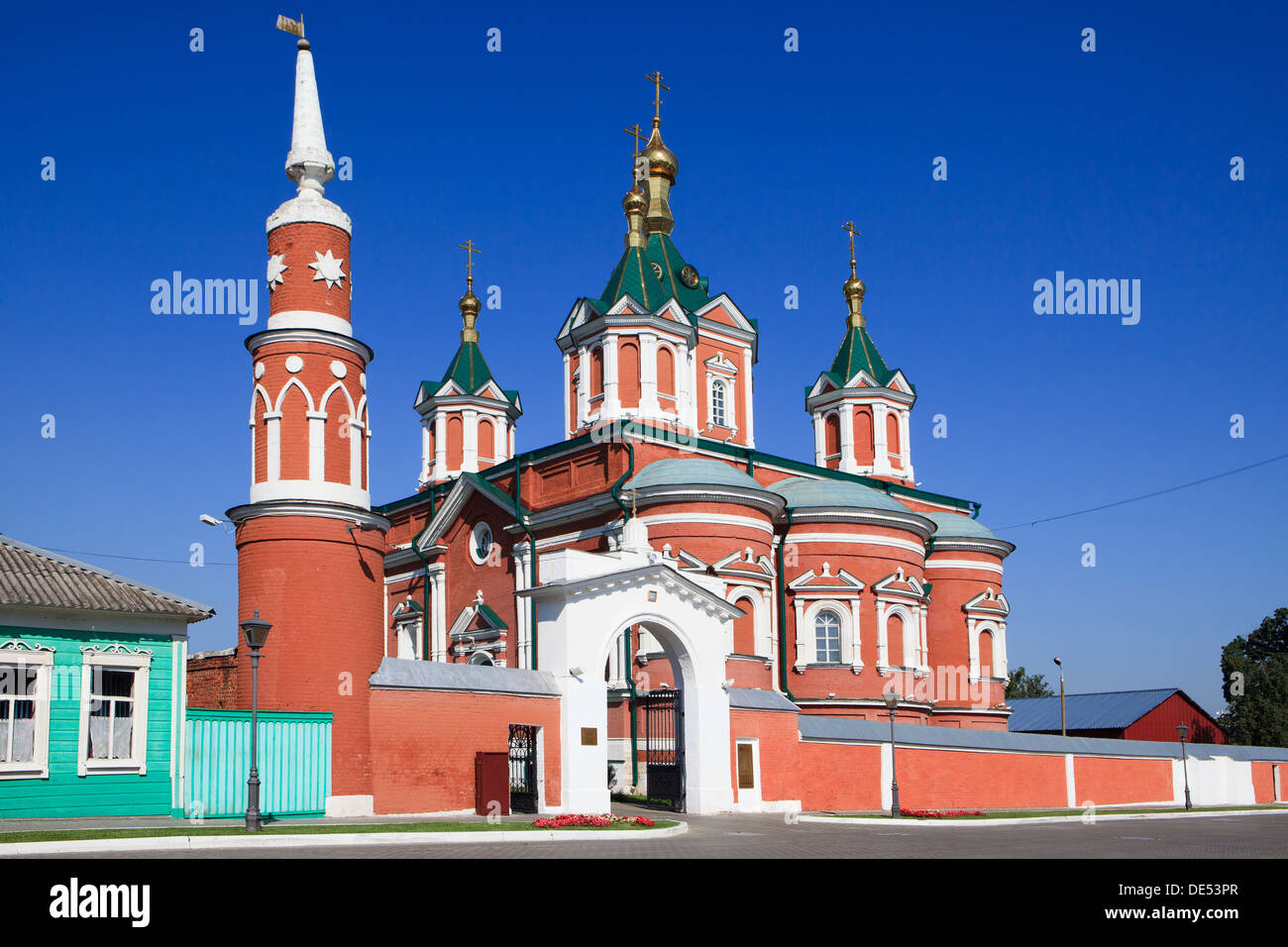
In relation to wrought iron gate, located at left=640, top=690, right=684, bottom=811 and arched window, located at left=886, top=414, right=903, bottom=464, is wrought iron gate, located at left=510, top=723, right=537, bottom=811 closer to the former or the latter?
wrought iron gate, located at left=640, top=690, right=684, bottom=811

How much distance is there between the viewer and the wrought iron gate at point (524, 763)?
22.6 m

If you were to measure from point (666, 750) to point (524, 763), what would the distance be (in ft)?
15.6

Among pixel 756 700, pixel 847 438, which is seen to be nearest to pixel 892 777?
pixel 756 700

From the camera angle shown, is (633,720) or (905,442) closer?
(633,720)

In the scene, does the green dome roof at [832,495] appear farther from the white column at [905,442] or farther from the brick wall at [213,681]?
the brick wall at [213,681]

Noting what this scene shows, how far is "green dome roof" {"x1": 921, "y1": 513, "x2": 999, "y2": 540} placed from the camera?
38.8 m

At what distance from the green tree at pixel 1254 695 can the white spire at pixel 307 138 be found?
46536 mm

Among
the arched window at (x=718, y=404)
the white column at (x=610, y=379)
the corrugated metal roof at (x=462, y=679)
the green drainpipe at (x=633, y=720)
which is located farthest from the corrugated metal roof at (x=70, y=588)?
the arched window at (x=718, y=404)

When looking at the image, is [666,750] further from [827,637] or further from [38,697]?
[38,697]

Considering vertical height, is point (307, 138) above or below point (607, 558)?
above

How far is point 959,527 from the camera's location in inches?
1543

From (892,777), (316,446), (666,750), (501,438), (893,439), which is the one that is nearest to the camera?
(316,446)
